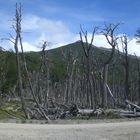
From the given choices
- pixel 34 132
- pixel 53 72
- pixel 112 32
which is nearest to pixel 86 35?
pixel 112 32

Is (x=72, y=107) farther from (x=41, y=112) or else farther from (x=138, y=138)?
(x=138, y=138)

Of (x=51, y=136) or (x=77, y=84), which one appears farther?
(x=77, y=84)

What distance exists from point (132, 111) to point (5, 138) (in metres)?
19.5

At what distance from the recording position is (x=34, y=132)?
70.9 feet

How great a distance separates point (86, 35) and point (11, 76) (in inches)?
1903

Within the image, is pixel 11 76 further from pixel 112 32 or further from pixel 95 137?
pixel 95 137

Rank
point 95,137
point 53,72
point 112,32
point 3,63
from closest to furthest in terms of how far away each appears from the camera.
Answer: point 95,137
point 112,32
point 3,63
point 53,72

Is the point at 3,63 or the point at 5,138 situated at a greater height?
the point at 3,63

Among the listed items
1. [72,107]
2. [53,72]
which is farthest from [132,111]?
[53,72]

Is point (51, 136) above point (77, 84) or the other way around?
the other way around

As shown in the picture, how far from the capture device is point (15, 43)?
42.5m

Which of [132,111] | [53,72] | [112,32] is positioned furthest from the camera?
[53,72]

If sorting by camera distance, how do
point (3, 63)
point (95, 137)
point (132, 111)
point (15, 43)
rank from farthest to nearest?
point (3, 63) < point (15, 43) < point (132, 111) < point (95, 137)

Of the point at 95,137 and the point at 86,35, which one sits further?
the point at 86,35
